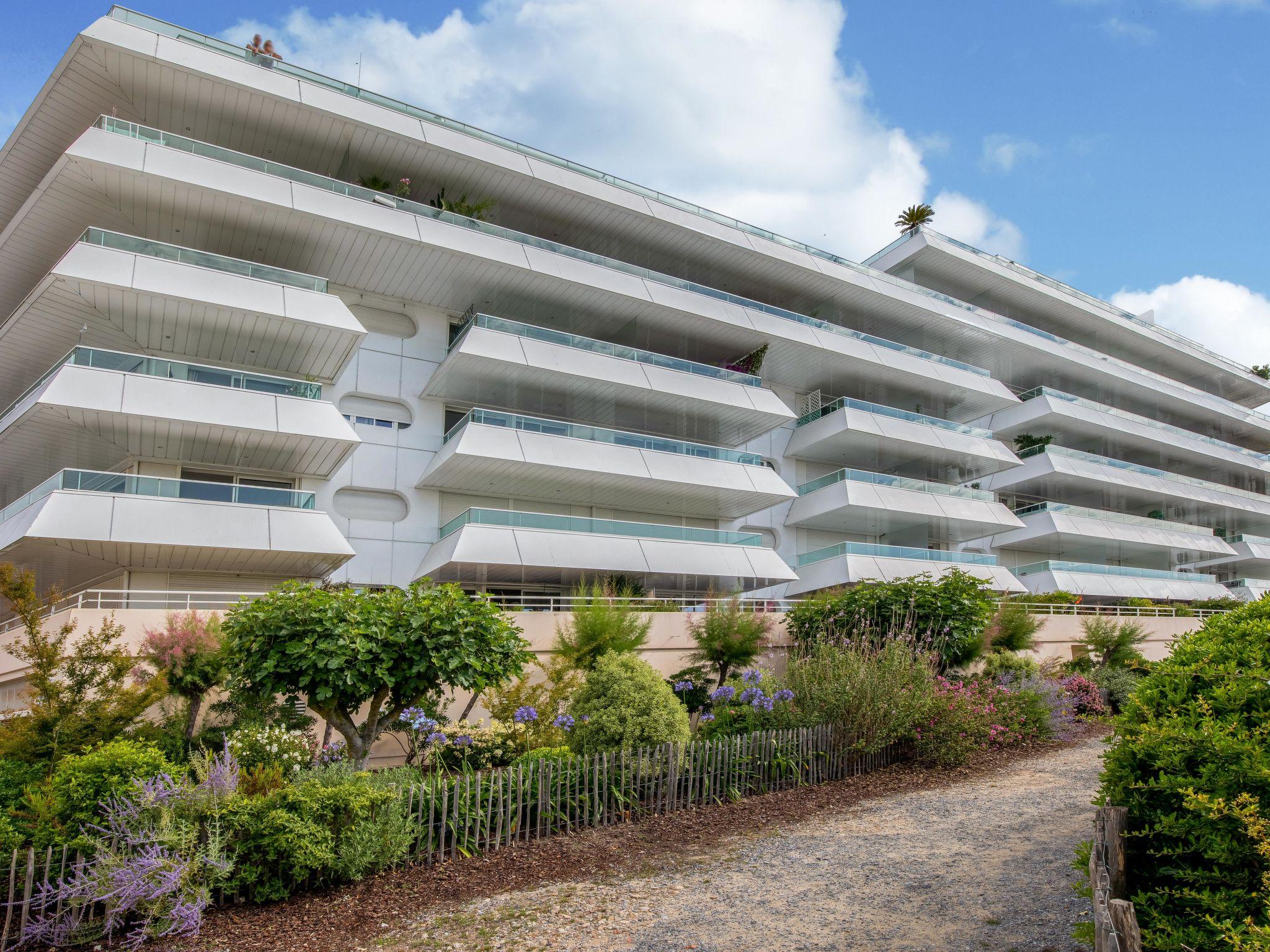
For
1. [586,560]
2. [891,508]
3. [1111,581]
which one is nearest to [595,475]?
[586,560]

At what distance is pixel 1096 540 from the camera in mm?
38844

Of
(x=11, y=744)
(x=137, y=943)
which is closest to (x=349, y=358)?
(x=11, y=744)

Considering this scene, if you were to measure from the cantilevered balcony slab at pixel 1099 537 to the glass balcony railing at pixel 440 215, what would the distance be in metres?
9.28

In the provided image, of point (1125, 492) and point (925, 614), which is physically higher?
point (1125, 492)

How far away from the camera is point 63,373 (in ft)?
58.3

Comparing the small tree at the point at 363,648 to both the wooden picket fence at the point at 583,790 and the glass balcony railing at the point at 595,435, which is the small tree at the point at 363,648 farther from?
the glass balcony railing at the point at 595,435

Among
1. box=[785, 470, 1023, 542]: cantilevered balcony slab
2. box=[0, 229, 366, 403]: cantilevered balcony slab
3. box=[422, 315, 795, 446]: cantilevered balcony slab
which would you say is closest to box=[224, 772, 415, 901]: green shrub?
box=[0, 229, 366, 403]: cantilevered balcony slab

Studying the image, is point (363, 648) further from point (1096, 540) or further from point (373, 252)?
point (1096, 540)

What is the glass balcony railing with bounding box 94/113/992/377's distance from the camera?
1977 cm

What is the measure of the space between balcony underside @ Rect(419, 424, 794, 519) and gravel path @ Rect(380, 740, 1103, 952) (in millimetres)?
15071

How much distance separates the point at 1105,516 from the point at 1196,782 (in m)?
39.8

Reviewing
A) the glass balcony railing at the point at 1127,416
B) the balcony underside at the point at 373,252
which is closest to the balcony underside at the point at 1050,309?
the glass balcony railing at the point at 1127,416

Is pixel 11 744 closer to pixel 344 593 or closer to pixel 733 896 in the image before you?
pixel 344 593

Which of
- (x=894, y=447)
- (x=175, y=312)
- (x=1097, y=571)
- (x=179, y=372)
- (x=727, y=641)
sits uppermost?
(x=175, y=312)
